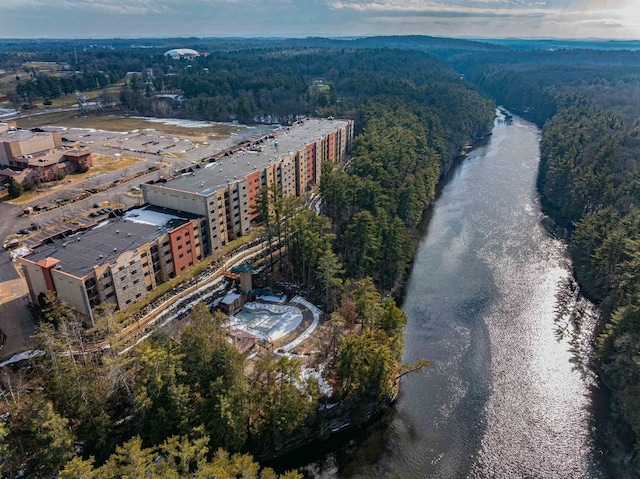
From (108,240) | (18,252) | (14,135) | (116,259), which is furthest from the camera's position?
(14,135)

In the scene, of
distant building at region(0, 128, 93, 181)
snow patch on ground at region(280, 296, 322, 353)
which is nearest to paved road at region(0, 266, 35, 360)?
snow patch on ground at region(280, 296, 322, 353)

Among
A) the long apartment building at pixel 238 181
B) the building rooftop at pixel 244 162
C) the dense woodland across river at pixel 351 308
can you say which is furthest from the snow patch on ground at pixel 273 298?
the building rooftop at pixel 244 162

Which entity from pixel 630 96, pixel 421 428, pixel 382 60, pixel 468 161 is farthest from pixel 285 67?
pixel 421 428

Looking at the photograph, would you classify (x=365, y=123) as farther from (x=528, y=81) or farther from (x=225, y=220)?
(x=528, y=81)

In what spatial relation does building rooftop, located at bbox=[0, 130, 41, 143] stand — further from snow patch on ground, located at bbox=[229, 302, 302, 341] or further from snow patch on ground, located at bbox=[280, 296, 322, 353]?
snow patch on ground, located at bbox=[280, 296, 322, 353]

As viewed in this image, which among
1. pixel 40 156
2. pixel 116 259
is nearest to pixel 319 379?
pixel 116 259

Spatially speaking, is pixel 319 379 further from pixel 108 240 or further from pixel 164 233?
pixel 108 240
